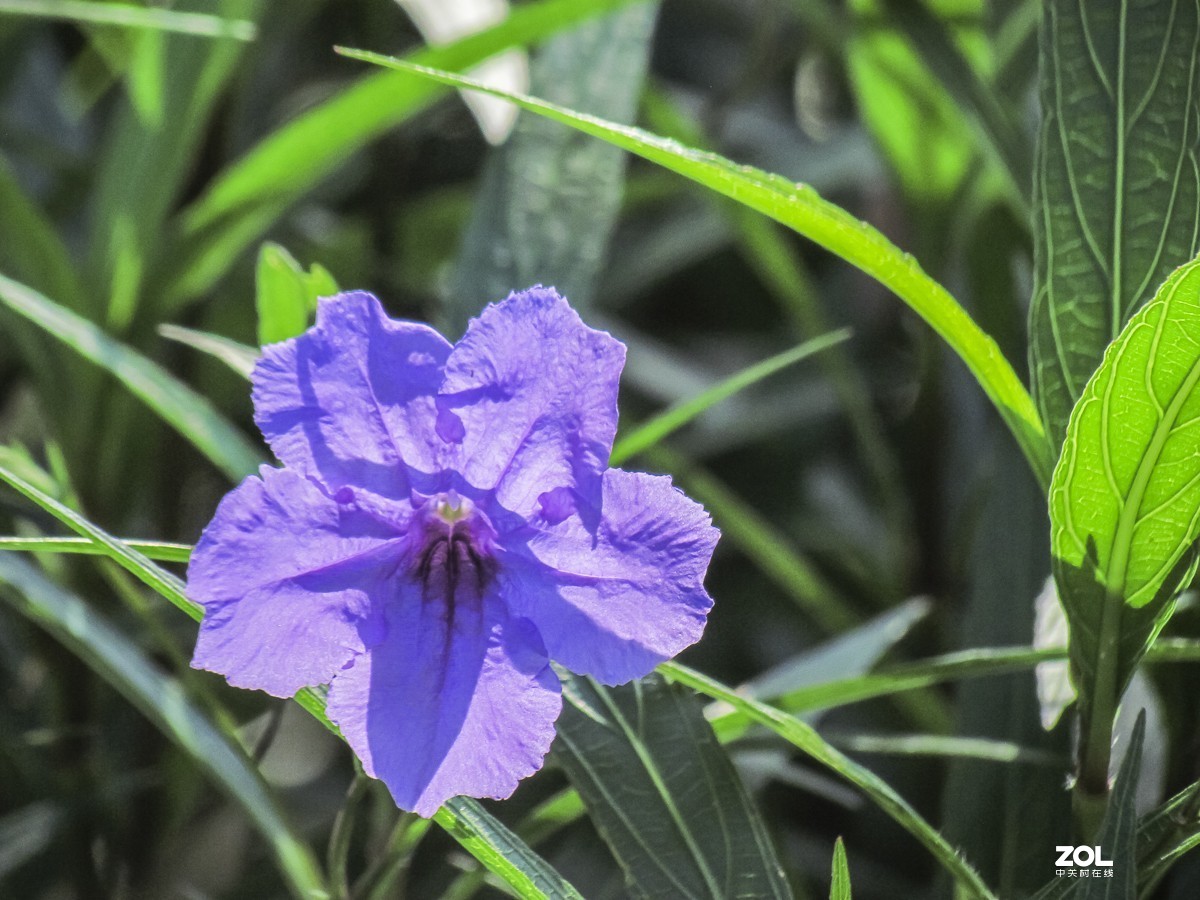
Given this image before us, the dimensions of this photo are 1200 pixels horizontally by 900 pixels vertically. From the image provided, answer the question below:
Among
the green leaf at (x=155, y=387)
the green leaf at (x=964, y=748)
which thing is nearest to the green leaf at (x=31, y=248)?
the green leaf at (x=155, y=387)

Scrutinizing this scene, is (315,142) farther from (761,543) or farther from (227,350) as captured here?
(761,543)

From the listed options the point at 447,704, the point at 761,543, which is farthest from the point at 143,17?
the point at 761,543

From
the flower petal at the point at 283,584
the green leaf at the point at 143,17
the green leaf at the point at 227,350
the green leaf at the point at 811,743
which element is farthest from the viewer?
the green leaf at the point at 143,17

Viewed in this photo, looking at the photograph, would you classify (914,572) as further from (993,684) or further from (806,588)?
(993,684)

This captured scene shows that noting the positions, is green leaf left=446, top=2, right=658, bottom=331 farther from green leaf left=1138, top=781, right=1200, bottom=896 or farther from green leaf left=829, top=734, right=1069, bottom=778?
green leaf left=1138, top=781, right=1200, bottom=896

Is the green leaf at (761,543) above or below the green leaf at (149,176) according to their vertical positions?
below

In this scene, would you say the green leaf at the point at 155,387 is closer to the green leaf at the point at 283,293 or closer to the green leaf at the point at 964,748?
the green leaf at the point at 283,293
